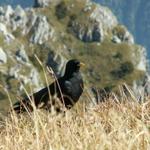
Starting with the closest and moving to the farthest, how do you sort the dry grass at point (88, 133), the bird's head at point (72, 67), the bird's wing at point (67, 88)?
the dry grass at point (88, 133), the bird's wing at point (67, 88), the bird's head at point (72, 67)

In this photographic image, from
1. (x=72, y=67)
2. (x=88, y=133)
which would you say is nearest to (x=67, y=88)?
(x=72, y=67)

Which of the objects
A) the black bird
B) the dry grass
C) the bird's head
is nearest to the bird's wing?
the black bird

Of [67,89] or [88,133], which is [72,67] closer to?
[67,89]

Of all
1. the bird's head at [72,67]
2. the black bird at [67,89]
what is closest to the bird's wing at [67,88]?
the black bird at [67,89]

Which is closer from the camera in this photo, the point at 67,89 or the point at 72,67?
the point at 67,89

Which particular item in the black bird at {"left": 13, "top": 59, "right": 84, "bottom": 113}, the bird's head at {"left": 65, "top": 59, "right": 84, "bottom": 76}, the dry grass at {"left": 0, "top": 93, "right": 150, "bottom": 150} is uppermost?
the dry grass at {"left": 0, "top": 93, "right": 150, "bottom": 150}

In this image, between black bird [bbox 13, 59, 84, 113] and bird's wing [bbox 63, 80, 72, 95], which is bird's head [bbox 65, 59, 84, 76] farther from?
bird's wing [bbox 63, 80, 72, 95]

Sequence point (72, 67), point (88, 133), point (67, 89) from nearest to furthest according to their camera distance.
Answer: point (88, 133) < point (67, 89) < point (72, 67)

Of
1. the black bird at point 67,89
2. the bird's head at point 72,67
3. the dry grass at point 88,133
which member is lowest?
the black bird at point 67,89

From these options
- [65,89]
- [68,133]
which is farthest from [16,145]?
[65,89]

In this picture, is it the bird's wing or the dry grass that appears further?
the bird's wing

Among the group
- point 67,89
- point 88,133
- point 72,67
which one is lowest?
point 67,89

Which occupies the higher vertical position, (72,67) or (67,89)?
(72,67)

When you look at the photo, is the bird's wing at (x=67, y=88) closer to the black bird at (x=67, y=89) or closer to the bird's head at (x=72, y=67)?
the black bird at (x=67, y=89)
